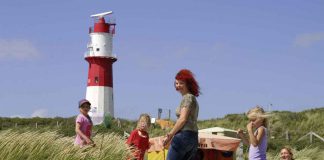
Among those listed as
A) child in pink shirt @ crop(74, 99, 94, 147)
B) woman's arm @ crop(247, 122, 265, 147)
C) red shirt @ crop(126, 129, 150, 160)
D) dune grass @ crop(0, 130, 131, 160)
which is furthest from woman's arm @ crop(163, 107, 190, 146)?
red shirt @ crop(126, 129, 150, 160)

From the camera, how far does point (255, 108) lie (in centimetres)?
762

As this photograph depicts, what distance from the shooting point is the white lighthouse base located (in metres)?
43.2

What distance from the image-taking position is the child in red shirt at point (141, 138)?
9.22m

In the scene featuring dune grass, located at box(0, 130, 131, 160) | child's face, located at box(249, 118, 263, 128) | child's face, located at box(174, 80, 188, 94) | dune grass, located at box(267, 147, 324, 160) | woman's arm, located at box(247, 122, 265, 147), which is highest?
child's face, located at box(174, 80, 188, 94)

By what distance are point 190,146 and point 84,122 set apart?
2386 millimetres

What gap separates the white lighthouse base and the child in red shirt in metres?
33.7

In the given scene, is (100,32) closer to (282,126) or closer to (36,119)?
(36,119)

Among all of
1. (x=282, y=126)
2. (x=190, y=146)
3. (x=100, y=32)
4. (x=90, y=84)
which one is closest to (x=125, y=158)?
(x=190, y=146)

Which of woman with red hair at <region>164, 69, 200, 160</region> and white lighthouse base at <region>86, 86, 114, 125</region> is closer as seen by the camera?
woman with red hair at <region>164, 69, 200, 160</region>

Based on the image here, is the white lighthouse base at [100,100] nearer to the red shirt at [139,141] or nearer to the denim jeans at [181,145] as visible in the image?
the red shirt at [139,141]

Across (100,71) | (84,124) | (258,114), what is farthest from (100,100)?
(258,114)

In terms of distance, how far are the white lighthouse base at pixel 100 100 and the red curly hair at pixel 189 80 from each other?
35801 mm

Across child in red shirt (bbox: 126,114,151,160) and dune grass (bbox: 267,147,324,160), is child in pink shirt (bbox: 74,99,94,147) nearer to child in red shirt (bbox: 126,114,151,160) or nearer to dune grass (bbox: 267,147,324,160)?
child in red shirt (bbox: 126,114,151,160)

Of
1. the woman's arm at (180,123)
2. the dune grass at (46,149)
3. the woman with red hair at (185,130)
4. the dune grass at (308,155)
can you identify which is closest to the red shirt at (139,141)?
the dune grass at (46,149)
